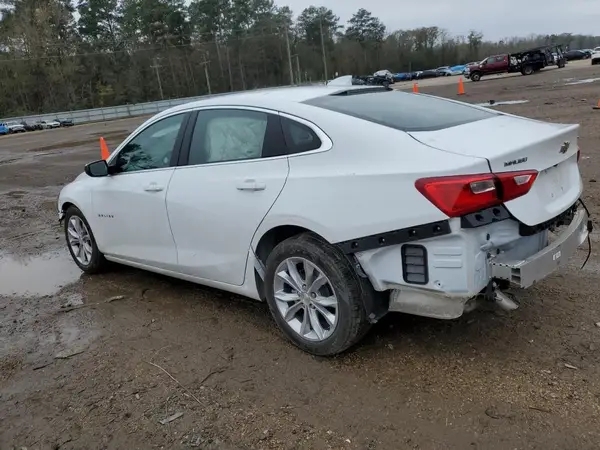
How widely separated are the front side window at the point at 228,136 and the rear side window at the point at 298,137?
0.19 m

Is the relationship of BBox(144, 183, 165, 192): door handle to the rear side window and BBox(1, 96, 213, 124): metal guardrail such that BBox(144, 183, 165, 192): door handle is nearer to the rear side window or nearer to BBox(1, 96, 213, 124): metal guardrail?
the rear side window

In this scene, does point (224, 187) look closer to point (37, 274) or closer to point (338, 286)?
point (338, 286)

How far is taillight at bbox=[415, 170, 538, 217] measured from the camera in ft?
9.05

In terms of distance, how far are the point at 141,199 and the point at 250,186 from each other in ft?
4.40

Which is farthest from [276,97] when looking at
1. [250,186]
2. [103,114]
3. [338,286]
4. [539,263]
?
[103,114]

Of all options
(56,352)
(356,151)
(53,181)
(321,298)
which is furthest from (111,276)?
(53,181)

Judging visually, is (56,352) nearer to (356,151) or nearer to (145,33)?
(356,151)

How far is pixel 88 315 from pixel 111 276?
97 cm

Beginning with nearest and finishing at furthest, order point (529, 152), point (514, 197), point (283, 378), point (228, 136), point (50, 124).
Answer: point (514, 197) < point (529, 152) < point (283, 378) < point (228, 136) < point (50, 124)

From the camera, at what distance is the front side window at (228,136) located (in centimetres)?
370

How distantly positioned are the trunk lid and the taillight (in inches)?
2.5

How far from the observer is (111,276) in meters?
5.52

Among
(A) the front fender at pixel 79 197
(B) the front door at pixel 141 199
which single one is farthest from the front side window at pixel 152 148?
(A) the front fender at pixel 79 197

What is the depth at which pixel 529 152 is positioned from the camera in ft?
9.86
